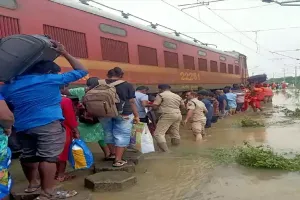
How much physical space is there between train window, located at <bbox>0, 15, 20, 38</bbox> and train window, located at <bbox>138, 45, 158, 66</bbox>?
4.43 m

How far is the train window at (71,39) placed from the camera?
679cm

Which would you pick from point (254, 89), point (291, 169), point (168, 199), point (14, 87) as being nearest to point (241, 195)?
point (168, 199)

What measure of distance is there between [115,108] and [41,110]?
4.72 ft

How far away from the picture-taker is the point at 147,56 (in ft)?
34.5

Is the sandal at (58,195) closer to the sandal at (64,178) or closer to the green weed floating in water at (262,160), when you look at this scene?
the sandal at (64,178)

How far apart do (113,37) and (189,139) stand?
10.4ft

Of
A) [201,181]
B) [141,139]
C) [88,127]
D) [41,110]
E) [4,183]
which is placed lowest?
[201,181]

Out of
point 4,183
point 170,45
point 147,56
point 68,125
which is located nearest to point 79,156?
point 68,125

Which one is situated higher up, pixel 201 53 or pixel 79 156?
pixel 201 53

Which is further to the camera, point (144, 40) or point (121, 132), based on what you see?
point (144, 40)

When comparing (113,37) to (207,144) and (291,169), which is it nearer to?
(207,144)

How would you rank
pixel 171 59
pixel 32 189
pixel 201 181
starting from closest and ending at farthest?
pixel 32 189 → pixel 201 181 → pixel 171 59

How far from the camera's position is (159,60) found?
448 inches

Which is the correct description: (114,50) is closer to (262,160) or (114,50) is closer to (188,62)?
(262,160)
